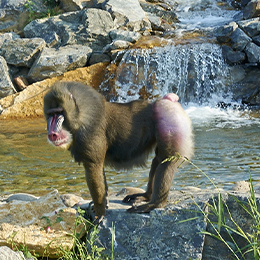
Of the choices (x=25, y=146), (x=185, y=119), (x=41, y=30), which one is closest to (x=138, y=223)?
(x=185, y=119)

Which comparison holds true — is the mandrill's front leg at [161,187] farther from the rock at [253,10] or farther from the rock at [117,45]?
the rock at [253,10]

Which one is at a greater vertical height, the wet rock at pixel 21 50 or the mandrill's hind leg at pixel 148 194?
the mandrill's hind leg at pixel 148 194

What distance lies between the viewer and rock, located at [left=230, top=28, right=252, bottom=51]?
11.8 meters

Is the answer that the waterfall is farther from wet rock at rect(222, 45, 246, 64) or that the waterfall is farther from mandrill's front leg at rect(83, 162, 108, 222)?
mandrill's front leg at rect(83, 162, 108, 222)

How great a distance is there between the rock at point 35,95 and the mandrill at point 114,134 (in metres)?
8.82

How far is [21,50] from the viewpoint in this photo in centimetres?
1366

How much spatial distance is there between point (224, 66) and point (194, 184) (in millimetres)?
7760

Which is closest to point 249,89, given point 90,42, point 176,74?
point 176,74

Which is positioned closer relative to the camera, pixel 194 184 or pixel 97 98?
pixel 97 98

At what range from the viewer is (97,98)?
11.3 ft

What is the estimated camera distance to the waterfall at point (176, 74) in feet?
40.5

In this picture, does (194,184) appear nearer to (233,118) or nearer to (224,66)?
(233,118)

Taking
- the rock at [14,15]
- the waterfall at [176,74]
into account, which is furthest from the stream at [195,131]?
the rock at [14,15]

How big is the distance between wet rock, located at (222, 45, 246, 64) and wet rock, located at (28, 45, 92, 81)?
4729 millimetres
